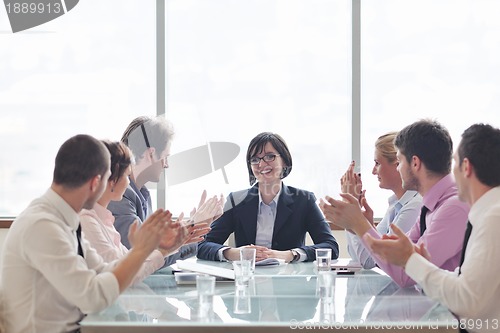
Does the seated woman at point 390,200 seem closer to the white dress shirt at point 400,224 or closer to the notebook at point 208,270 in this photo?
the white dress shirt at point 400,224

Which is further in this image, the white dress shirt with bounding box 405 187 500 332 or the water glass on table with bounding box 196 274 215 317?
the water glass on table with bounding box 196 274 215 317

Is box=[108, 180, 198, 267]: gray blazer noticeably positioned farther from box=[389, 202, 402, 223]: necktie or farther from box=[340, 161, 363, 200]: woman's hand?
box=[389, 202, 402, 223]: necktie

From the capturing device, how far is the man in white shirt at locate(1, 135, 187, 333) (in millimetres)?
2006

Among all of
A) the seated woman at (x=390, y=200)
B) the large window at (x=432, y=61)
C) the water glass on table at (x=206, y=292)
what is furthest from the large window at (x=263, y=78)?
the water glass on table at (x=206, y=292)

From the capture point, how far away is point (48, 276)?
2.01 metres

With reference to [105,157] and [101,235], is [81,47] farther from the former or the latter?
[105,157]

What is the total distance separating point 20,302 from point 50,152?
3.51 m

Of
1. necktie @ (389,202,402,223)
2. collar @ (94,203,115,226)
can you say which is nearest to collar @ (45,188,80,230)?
collar @ (94,203,115,226)

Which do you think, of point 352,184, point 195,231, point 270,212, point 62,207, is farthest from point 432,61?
point 62,207

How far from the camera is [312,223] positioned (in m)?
3.82

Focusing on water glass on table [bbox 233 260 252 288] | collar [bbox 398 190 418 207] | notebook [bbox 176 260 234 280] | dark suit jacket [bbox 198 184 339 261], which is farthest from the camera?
dark suit jacket [bbox 198 184 339 261]

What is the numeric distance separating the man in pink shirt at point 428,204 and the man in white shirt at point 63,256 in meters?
0.80

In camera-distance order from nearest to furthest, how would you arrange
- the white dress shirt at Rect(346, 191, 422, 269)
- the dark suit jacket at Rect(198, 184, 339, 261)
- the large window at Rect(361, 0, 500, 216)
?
the white dress shirt at Rect(346, 191, 422, 269) < the dark suit jacket at Rect(198, 184, 339, 261) < the large window at Rect(361, 0, 500, 216)

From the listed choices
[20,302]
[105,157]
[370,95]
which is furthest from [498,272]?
[370,95]
